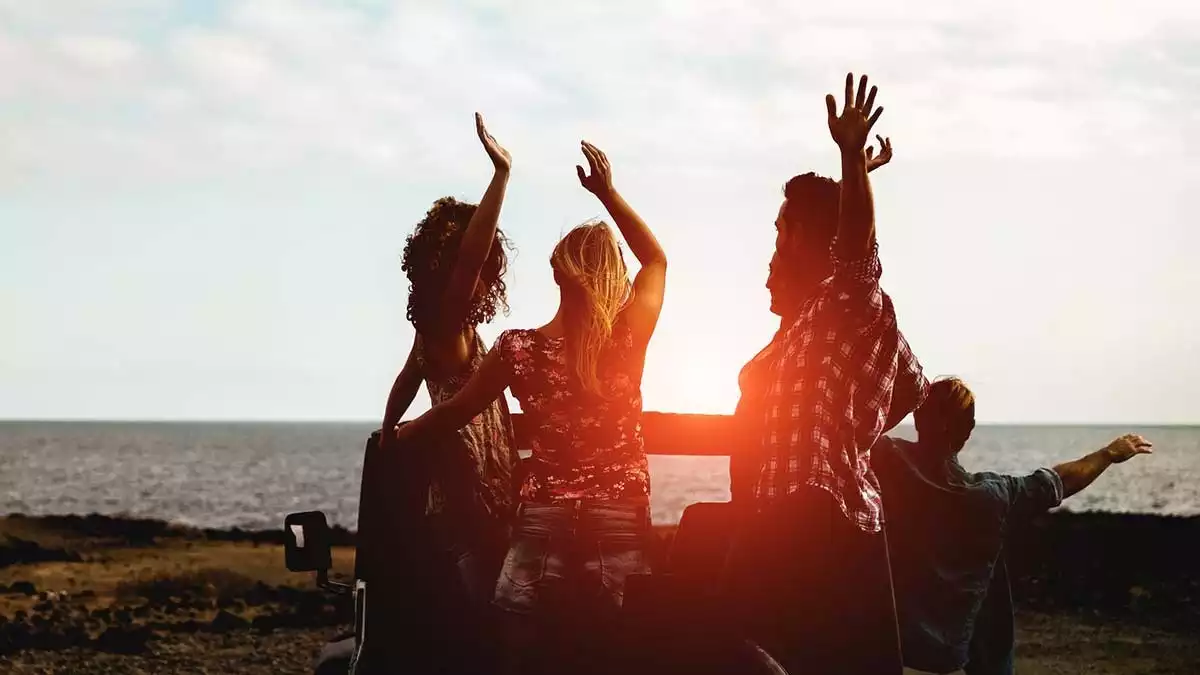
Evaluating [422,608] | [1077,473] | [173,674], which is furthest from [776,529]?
[173,674]

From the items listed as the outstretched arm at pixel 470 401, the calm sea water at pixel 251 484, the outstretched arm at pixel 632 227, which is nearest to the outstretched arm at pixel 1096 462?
the outstretched arm at pixel 632 227

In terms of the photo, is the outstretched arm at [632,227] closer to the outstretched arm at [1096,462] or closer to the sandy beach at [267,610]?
the outstretched arm at [1096,462]

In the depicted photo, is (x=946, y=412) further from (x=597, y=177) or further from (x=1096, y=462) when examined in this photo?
(x=597, y=177)

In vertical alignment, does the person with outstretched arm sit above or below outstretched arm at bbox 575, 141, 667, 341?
below

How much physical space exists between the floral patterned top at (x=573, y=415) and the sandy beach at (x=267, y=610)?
8.84 metres

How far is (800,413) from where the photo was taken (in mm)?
3719

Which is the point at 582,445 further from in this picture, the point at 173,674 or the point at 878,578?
the point at 173,674

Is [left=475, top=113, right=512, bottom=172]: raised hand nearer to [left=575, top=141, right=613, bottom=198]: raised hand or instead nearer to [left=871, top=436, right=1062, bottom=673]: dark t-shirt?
[left=575, top=141, right=613, bottom=198]: raised hand

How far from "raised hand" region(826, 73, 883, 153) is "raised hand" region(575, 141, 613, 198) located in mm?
842

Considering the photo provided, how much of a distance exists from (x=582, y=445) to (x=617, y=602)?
478 mm

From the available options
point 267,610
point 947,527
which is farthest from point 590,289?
point 267,610

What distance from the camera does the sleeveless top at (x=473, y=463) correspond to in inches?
170

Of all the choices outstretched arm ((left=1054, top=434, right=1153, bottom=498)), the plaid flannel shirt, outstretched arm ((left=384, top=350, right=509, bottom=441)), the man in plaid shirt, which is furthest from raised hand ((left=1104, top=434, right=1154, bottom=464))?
outstretched arm ((left=384, top=350, right=509, bottom=441))

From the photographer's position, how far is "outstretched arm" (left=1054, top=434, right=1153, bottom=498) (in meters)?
4.83
